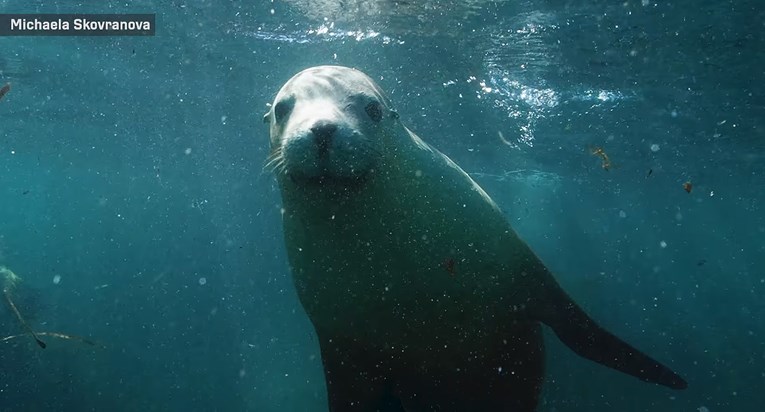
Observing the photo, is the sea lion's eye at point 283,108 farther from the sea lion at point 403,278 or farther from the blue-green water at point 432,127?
the blue-green water at point 432,127

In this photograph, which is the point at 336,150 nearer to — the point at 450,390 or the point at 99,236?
the point at 450,390

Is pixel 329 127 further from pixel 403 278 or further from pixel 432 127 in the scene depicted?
pixel 432 127

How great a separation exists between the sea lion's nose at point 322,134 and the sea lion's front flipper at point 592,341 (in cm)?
213

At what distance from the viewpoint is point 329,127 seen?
9.38 feet

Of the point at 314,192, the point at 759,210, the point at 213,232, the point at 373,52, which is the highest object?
the point at 314,192

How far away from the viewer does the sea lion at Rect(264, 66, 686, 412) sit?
3375 millimetres

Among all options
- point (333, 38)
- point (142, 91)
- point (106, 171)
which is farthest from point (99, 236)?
point (333, 38)

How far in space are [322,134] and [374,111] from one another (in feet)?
2.47

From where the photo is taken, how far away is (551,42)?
1089 centimetres

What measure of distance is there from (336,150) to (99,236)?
8302 cm

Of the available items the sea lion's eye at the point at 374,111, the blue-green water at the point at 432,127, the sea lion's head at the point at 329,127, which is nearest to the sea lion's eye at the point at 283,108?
the sea lion's head at the point at 329,127

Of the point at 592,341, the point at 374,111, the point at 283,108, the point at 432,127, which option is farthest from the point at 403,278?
the point at 432,127

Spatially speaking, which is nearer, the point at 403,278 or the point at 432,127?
the point at 403,278

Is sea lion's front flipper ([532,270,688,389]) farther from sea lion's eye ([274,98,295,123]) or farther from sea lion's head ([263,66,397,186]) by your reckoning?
sea lion's eye ([274,98,295,123])
